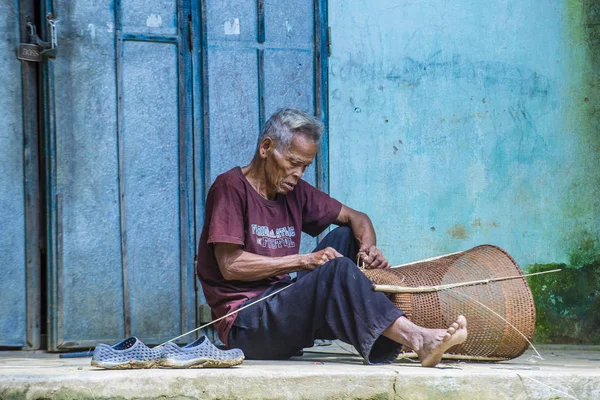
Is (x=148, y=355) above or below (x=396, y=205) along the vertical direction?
below

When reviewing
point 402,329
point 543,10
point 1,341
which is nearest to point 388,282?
point 402,329

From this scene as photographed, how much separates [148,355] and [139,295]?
1715 millimetres

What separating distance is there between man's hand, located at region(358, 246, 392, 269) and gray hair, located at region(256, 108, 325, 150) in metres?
0.56

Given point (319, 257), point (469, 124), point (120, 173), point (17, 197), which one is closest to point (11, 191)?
point (17, 197)

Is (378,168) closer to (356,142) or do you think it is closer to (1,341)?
(356,142)

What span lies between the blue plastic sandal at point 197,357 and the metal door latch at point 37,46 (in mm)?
2171

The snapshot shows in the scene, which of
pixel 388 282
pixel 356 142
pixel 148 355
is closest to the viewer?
pixel 148 355

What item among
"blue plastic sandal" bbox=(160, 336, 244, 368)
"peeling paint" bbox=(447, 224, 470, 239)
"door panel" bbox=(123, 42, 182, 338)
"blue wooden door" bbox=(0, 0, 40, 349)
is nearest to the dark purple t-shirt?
"blue plastic sandal" bbox=(160, 336, 244, 368)

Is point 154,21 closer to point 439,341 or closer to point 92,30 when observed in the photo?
point 92,30

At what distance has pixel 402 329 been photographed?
383 centimetres

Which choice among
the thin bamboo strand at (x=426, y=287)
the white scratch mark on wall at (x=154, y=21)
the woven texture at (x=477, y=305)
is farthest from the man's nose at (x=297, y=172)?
the white scratch mark on wall at (x=154, y=21)

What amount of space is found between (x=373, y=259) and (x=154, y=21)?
6.29 ft

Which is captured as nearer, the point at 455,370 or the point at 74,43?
the point at 455,370

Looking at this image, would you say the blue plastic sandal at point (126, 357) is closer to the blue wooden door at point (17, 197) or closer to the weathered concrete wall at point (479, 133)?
the blue wooden door at point (17, 197)
